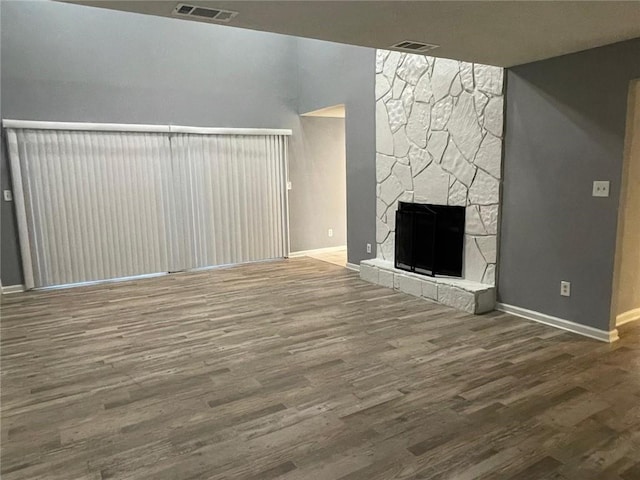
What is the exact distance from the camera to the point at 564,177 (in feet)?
11.9

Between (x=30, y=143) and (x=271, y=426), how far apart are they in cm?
483

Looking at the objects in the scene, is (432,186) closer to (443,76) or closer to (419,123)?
(419,123)

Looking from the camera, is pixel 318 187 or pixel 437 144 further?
pixel 318 187

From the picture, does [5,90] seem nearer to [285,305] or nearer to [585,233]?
[285,305]

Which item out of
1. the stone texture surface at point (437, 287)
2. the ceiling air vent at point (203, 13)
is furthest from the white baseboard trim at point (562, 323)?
the ceiling air vent at point (203, 13)

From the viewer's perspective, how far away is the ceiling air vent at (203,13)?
238cm

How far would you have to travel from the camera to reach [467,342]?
3484 mm

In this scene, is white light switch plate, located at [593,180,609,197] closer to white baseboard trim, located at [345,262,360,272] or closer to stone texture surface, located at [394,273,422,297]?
stone texture surface, located at [394,273,422,297]

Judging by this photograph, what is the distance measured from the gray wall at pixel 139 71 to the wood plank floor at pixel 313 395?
2523 mm

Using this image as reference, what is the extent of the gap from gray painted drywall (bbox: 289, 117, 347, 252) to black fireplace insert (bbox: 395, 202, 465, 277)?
245 cm

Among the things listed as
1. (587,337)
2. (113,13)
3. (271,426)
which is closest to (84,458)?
(271,426)

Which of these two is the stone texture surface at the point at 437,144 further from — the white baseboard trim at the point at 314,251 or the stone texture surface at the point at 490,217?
the white baseboard trim at the point at 314,251

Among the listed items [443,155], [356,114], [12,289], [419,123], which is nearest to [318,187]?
[356,114]

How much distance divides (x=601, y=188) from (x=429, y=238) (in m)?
1.83
